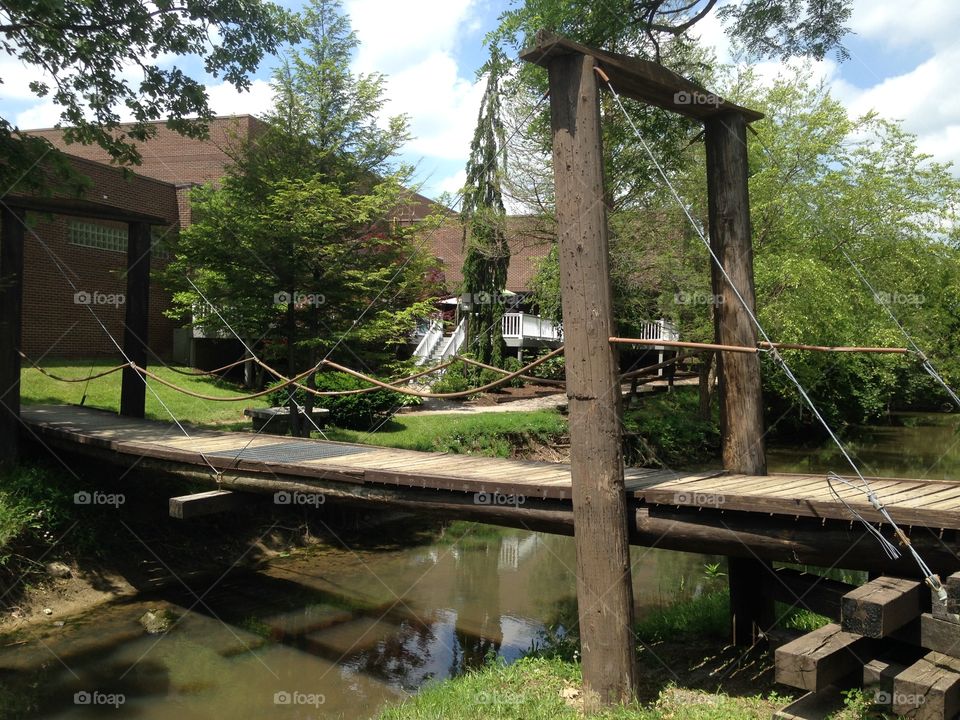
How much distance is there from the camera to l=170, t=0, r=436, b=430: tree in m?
11.6

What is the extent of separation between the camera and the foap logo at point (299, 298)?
1180cm

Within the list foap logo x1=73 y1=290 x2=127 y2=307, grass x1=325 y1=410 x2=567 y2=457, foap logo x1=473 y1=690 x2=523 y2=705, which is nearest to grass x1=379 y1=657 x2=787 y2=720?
foap logo x1=473 y1=690 x2=523 y2=705

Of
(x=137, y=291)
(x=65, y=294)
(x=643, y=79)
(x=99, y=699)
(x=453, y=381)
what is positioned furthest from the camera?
(x=453, y=381)

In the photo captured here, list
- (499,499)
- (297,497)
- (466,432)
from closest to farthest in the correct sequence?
(499,499), (297,497), (466,432)

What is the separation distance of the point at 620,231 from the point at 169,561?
37.6 ft

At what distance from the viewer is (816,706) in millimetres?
4027

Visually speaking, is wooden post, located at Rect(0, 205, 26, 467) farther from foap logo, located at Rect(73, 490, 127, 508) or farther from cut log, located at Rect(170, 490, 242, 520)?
cut log, located at Rect(170, 490, 242, 520)

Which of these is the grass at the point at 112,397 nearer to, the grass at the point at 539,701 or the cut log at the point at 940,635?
the grass at the point at 539,701

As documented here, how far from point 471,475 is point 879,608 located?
9.79 feet

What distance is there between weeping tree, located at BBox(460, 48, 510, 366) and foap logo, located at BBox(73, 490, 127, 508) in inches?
462

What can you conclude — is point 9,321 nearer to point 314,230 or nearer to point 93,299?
point 314,230

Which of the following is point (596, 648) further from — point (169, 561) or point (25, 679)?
point (169, 561)

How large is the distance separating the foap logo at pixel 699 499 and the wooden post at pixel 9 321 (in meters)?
8.29

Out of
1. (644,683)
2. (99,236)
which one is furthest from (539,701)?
(99,236)
